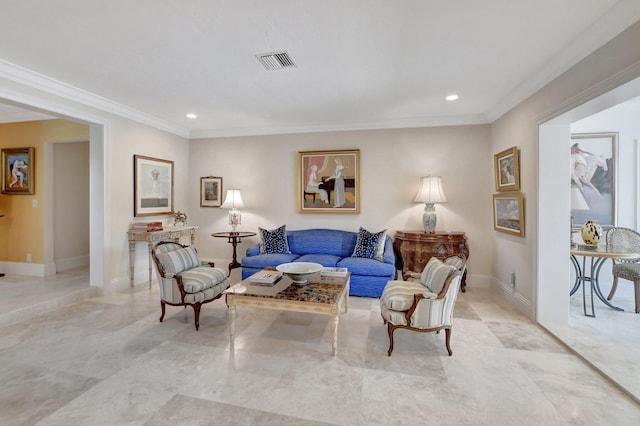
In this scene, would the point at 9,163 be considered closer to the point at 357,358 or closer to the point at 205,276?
the point at 205,276

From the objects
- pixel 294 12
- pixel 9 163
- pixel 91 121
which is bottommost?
pixel 9 163

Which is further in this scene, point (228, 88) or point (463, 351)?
point (228, 88)

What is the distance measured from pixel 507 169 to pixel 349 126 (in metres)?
2.46

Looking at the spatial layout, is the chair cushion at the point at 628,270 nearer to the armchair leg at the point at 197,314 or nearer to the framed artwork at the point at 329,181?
the framed artwork at the point at 329,181

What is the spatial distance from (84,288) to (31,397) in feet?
8.00

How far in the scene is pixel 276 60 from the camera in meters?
2.78

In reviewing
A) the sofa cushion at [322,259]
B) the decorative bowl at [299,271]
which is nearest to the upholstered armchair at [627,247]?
the sofa cushion at [322,259]

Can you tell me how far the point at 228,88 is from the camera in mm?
3465

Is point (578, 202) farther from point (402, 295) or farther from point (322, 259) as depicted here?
point (322, 259)

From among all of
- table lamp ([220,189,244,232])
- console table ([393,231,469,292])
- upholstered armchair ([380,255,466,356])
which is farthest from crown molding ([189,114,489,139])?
upholstered armchair ([380,255,466,356])

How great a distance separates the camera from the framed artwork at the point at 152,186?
4.49 m

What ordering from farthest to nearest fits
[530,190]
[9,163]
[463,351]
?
[9,163], [530,190], [463,351]

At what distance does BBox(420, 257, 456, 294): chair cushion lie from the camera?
8.36ft

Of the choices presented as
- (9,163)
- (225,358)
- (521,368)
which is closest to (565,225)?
(521,368)
